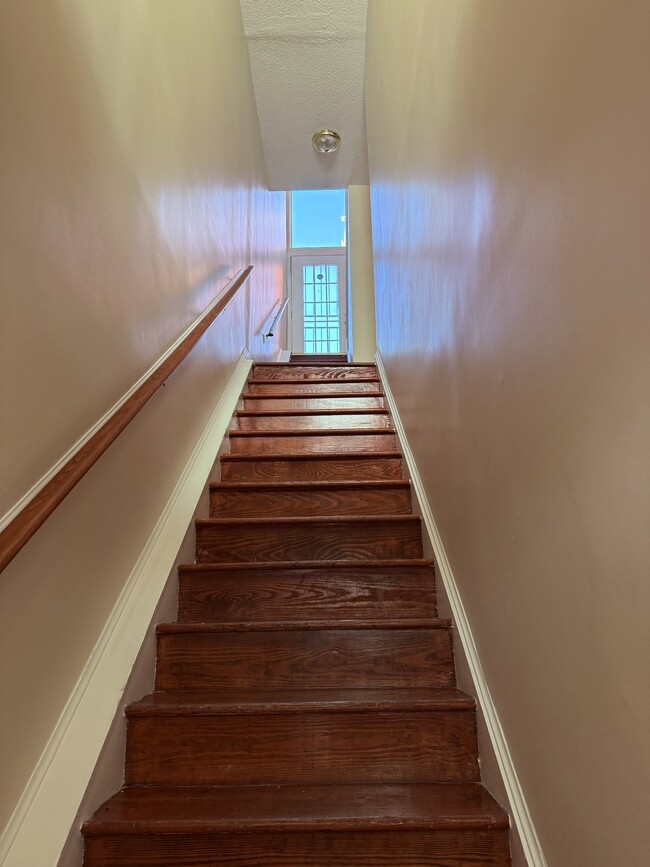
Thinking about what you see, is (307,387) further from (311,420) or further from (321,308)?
(321,308)

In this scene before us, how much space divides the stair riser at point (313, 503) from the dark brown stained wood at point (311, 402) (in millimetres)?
922

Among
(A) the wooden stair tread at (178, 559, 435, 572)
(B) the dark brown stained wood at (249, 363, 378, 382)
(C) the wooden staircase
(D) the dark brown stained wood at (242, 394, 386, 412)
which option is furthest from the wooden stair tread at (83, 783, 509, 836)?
(B) the dark brown stained wood at (249, 363, 378, 382)

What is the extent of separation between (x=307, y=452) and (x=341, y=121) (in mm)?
3021

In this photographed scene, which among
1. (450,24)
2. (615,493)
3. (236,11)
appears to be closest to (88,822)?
(615,493)

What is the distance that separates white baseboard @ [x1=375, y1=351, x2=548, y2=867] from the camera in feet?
3.50

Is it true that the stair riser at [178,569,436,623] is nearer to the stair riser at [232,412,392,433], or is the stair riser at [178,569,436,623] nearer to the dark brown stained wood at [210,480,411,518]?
the dark brown stained wood at [210,480,411,518]

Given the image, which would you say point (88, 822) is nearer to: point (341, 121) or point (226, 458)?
point (226, 458)

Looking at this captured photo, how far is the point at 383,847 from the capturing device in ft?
3.80

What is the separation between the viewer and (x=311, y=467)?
100.0 inches

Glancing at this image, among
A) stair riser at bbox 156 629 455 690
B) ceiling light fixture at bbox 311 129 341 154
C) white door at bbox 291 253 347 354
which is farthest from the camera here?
white door at bbox 291 253 347 354

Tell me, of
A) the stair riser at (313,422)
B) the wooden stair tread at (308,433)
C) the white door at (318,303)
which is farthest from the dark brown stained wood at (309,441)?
the white door at (318,303)

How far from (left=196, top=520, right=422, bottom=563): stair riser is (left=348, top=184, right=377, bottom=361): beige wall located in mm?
4233

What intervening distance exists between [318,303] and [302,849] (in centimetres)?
718

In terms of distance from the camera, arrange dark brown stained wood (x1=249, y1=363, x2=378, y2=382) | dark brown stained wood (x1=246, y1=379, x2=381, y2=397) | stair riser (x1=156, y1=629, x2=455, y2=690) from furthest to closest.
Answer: dark brown stained wood (x1=249, y1=363, x2=378, y2=382) < dark brown stained wood (x1=246, y1=379, x2=381, y2=397) < stair riser (x1=156, y1=629, x2=455, y2=690)
